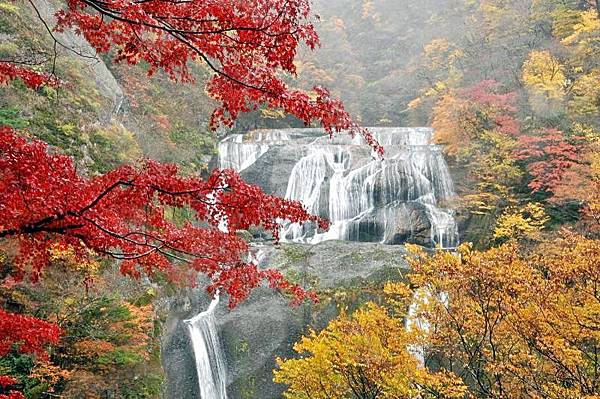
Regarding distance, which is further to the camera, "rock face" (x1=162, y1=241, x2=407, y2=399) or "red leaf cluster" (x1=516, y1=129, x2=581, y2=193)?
"red leaf cluster" (x1=516, y1=129, x2=581, y2=193)

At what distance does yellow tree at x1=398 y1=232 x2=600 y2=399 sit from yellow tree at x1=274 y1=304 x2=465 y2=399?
28.7 inches

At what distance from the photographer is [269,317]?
42.9ft

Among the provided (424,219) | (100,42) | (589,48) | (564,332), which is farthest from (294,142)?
(100,42)

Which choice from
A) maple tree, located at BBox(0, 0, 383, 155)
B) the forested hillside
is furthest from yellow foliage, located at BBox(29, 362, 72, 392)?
maple tree, located at BBox(0, 0, 383, 155)

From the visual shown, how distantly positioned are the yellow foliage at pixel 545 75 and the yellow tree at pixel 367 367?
14194 mm

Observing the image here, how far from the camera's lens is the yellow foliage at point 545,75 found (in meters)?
17.5

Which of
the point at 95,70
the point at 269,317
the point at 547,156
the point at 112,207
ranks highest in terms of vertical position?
the point at 95,70

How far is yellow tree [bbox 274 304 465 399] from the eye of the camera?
766 cm

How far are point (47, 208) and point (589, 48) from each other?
70.8ft

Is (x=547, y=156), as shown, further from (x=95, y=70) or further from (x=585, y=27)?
(x=95, y=70)

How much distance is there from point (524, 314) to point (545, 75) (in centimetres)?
1499

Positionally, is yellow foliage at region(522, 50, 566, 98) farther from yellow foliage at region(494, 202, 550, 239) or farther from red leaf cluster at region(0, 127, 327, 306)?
red leaf cluster at region(0, 127, 327, 306)

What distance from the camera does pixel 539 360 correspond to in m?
8.20

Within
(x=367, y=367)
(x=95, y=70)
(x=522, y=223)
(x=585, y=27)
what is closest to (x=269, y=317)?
(x=367, y=367)
